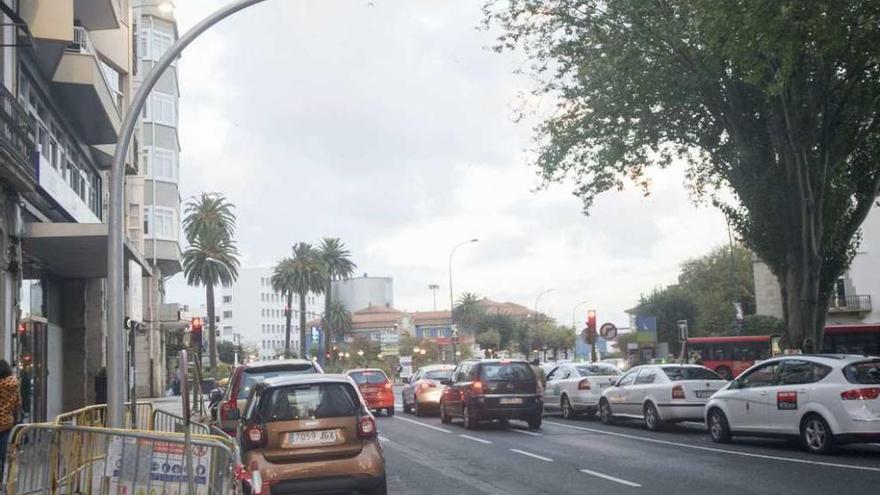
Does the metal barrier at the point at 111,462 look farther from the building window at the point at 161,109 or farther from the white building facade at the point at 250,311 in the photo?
the white building facade at the point at 250,311

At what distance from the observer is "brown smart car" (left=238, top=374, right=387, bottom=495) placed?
10141 mm

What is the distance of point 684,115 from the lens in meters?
24.4

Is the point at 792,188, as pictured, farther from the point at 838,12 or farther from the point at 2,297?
the point at 2,297

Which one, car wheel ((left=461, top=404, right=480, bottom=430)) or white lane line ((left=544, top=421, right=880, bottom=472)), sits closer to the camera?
white lane line ((left=544, top=421, right=880, bottom=472))

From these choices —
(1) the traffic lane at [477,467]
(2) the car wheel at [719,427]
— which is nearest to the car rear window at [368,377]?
(1) the traffic lane at [477,467]

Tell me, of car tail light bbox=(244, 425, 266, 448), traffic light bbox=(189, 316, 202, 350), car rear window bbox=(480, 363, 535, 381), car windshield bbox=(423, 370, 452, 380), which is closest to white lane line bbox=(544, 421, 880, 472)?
car rear window bbox=(480, 363, 535, 381)

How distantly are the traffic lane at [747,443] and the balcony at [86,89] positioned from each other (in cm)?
1410

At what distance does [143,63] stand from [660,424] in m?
36.7

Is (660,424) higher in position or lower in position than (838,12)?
lower

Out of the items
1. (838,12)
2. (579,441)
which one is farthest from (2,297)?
(838,12)

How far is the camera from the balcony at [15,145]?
47.2 feet

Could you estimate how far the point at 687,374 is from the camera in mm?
20344

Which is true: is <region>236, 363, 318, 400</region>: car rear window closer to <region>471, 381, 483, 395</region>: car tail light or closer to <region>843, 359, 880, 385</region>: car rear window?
<region>471, 381, 483, 395</region>: car tail light

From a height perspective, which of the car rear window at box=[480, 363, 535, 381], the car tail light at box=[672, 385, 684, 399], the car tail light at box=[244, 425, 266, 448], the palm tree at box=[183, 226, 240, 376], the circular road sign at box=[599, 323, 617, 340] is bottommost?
the car tail light at box=[672, 385, 684, 399]
